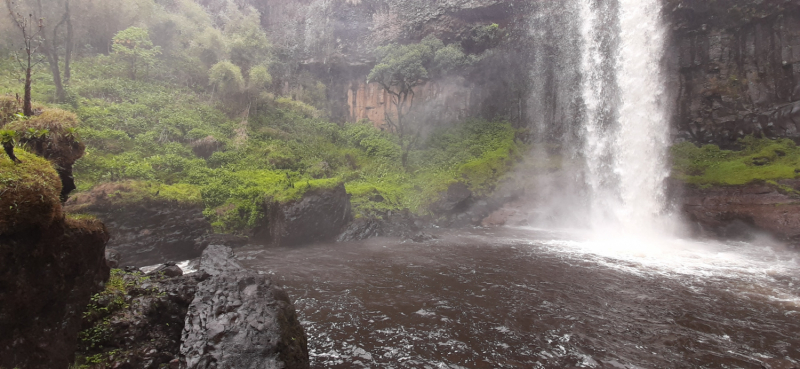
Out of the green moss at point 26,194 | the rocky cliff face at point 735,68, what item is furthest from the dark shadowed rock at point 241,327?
the rocky cliff face at point 735,68

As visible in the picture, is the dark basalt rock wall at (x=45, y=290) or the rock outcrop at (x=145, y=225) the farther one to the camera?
the rock outcrop at (x=145, y=225)

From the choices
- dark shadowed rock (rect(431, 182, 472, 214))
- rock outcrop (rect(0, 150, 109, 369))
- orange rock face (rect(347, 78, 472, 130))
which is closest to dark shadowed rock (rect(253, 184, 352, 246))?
dark shadowed rock (rect(431, 182, 472, 214))

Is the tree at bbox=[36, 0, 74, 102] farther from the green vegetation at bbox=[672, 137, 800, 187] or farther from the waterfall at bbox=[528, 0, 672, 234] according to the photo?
the green vegetation at bbox=[672, 137, 800, 187]

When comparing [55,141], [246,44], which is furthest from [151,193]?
[246,44]

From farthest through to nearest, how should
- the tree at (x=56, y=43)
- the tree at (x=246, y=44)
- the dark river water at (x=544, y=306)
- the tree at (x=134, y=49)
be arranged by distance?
1. the tree at (x=246, y=44)
2. the tree at (x=134, y=49)
3. the tree at (x=56, y=43)
4. the dark river water at (x=544, y=306)

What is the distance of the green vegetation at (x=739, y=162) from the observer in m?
16.1

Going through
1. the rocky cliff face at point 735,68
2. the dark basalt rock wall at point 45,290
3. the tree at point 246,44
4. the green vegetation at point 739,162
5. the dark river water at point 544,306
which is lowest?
the dark river water at point 544,306

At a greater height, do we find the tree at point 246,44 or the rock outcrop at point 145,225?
the tree at point 246,44

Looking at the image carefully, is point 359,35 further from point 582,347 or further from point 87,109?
point 582,347

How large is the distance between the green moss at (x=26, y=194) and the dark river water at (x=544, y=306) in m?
4.11

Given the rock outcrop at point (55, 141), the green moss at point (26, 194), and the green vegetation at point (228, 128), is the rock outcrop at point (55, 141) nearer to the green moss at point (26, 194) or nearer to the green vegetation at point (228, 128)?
the green moss at point (26, 194)

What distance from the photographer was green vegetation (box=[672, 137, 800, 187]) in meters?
16.1

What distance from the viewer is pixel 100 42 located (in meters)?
26.5

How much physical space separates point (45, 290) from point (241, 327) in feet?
7.53
